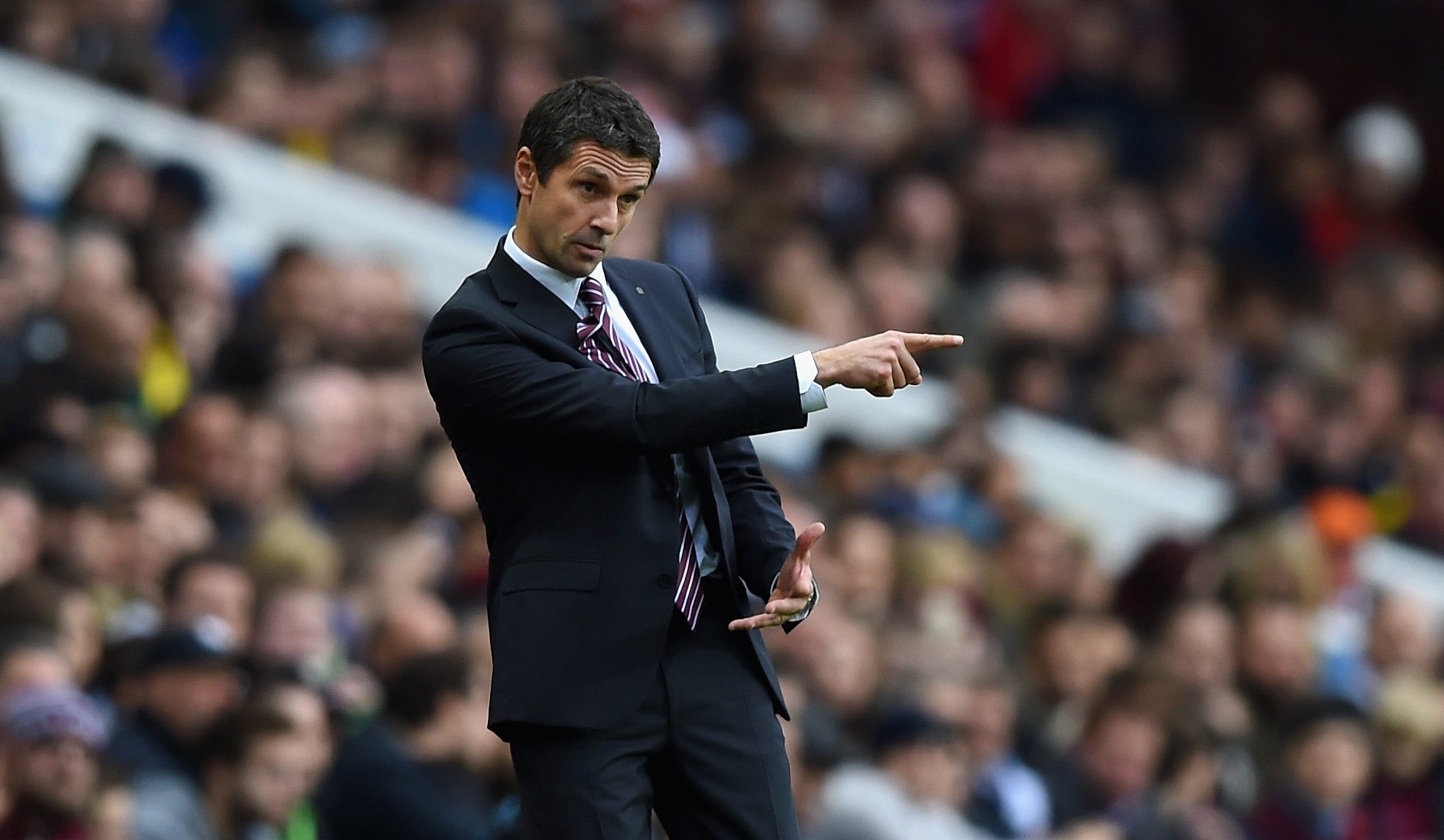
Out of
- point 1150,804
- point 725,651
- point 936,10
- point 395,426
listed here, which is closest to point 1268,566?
point 1150,804

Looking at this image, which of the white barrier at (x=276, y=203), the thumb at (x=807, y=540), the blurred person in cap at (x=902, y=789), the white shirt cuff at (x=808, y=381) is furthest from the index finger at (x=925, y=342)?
the white barrier at (x=276, y=203)

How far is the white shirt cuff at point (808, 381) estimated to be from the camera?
3732 millimetres

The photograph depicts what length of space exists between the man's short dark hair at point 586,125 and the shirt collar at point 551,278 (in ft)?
0.56

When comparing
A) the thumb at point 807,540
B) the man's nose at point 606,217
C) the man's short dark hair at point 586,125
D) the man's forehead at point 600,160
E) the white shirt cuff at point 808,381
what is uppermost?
the man's short dark hair at point 586,125

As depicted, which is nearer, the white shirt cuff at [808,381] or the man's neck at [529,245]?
the white shirt cuff at [808,381]

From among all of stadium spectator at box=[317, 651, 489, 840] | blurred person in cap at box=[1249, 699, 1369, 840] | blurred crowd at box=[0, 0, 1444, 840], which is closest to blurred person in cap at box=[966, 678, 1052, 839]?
blurred crowd at box=[0, 0, 1444, 840]

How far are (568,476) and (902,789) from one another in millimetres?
3633

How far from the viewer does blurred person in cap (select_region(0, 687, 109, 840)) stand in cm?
546

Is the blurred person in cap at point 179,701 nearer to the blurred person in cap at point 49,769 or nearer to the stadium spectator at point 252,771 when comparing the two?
the stadium spectator at point 252,771

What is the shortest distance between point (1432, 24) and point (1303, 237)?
208 centimetres

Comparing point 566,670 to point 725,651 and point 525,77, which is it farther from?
point 525,77

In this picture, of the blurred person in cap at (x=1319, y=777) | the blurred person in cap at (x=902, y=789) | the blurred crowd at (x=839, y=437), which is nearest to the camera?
the blurred crowd at (x=839, y=437)

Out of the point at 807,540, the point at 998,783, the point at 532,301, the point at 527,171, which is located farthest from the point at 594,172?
the point at 998,783

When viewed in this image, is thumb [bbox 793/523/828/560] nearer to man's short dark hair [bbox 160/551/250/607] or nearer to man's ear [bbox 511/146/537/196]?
man's ear [bbox 511/146/537/196]
